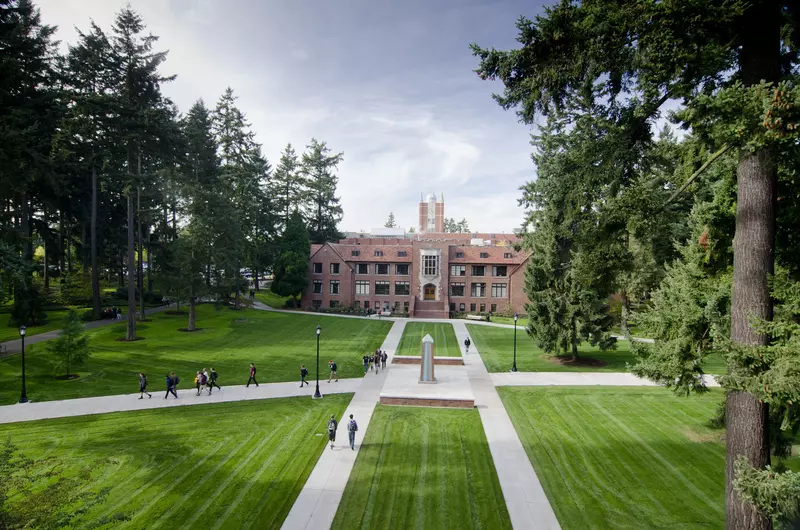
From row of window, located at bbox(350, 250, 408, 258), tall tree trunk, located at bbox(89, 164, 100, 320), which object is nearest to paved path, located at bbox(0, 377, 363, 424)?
tall tree trunk, located at bbox(89, 164, 100, 320)

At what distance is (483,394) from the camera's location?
2245 centimetres

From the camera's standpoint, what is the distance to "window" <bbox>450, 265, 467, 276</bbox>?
5741 cm

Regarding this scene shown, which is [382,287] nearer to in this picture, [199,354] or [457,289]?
[457,289]

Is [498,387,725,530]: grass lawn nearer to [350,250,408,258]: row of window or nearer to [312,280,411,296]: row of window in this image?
[312,280,411,296]: row of window

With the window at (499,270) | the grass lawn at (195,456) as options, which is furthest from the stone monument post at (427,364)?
the window at (499,270)

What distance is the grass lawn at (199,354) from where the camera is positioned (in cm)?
2305

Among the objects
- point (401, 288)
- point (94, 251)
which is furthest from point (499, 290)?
point (94, 251)

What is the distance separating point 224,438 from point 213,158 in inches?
1718

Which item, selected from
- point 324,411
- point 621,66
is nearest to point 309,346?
point 324,411

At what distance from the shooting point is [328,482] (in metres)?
13.3

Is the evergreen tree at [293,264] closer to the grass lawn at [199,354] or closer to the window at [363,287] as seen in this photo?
the window at [363,287]

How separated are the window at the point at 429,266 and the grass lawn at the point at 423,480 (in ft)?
127

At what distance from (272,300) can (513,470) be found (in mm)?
51211

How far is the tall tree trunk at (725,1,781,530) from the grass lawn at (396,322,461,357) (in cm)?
2443
